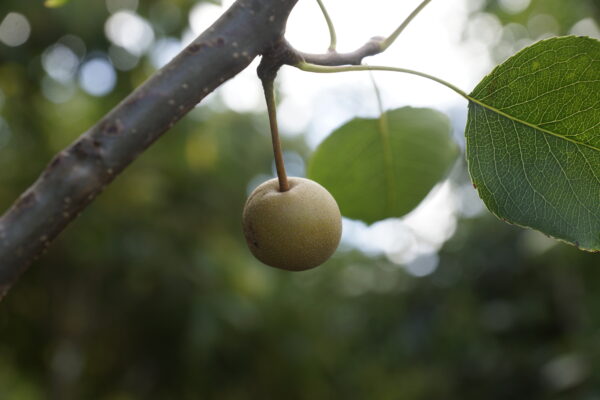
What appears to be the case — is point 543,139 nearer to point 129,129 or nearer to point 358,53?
point 358,53

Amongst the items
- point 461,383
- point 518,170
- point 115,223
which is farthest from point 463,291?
point 518,170

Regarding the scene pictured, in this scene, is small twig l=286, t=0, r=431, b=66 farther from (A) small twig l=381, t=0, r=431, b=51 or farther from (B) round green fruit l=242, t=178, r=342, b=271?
(B) round green fruit l=242, t=178, r=342, b=271

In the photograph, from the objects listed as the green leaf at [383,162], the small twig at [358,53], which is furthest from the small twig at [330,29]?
the green leaf at [383,162]

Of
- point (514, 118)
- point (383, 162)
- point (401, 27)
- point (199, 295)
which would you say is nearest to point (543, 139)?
point (514, 118)

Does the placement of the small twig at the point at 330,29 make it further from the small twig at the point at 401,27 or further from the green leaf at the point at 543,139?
the green leaf at the point at 543,139

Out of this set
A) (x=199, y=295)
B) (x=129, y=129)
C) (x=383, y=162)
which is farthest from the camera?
(x=199, y=295)

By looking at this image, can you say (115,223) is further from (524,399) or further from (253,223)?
(253,223)
